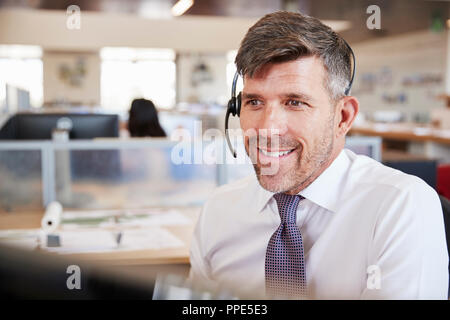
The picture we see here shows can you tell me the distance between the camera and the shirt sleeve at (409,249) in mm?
554

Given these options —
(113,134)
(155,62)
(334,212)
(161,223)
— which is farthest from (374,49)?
(334,212)

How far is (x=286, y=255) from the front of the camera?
25.7 inches

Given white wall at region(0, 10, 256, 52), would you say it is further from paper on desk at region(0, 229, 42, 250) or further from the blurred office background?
paper on desk at region(0, 229, 42, 250)

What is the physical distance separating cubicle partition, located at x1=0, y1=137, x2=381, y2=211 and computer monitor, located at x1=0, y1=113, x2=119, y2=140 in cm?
35

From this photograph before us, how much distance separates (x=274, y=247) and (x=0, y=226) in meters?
1.20

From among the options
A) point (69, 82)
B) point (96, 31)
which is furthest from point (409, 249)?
point (69, 82)

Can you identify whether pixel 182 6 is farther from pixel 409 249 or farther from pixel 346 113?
pixel 409 249

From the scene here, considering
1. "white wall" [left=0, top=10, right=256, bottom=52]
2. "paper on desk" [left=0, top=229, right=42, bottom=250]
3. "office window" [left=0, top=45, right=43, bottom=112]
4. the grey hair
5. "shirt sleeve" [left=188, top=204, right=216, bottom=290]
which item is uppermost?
"white wall" [left=0, top=10, right=256, bottom=52]

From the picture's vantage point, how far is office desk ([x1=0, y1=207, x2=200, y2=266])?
1.23 m

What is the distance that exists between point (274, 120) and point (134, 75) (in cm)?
833

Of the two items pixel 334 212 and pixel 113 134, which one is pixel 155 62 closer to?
pixel 113 134

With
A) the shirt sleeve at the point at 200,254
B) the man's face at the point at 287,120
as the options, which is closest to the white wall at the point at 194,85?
the shirt sleeve at the point at 200,254

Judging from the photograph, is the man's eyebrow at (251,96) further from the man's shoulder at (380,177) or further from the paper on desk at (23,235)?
the paper on desk at (23,235)

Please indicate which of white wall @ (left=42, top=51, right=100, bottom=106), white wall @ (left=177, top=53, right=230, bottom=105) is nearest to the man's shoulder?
white wall @ (left=177, top=53, right=230, bottom=105)
